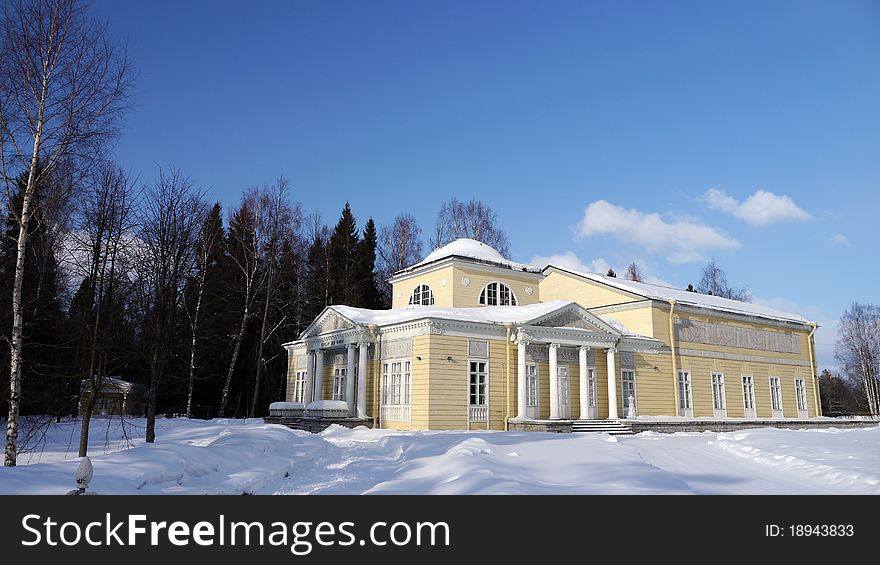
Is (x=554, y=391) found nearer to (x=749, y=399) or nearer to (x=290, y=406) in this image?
(x=290, y=406)

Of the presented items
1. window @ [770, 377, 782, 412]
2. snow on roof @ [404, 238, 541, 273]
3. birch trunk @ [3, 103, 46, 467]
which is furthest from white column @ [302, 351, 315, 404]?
window @ [770, 377, 782, 412]

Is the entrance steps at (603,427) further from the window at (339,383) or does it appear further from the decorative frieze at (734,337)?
the window at (339,383)

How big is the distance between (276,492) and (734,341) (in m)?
27.3

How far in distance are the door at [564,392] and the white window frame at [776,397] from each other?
15.0 metres

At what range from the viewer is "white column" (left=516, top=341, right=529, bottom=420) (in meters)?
21.2

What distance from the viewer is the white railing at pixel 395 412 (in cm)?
2112

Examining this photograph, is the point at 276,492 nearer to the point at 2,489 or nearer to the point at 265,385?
the point at 2,489

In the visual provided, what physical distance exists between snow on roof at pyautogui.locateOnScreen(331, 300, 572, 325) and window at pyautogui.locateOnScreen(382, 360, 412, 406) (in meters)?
1.60

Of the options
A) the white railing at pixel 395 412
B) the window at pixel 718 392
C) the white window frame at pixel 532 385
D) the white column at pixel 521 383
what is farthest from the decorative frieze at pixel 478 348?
the window at pixel 718 392

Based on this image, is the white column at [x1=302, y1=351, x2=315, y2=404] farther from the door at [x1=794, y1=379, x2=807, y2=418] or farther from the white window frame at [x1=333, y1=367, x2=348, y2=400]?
the door at [x1=794, y1=379, x2=807, y2=418]

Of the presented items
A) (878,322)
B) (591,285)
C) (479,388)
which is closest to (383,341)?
(479,388)

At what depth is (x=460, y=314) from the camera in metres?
21.6

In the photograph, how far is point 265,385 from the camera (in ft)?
127
